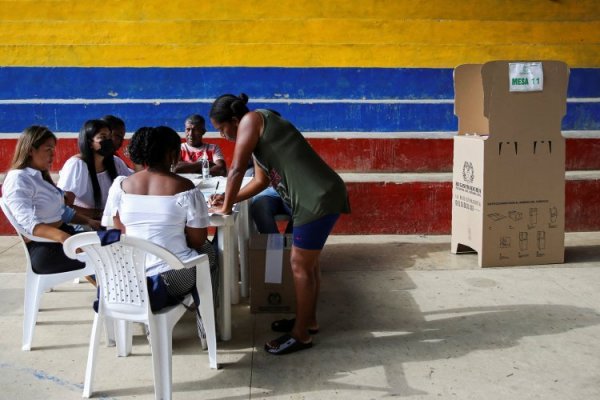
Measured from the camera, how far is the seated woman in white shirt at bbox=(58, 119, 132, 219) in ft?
13.8

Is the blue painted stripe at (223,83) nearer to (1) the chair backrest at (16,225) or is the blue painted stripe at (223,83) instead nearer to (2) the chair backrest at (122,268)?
(1) the chair backrest at (16,225)

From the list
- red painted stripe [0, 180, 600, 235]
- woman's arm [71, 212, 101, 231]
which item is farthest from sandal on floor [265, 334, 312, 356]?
red painted stripe [0, 180, 600, 235]

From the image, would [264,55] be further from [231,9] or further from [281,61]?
[231,9]

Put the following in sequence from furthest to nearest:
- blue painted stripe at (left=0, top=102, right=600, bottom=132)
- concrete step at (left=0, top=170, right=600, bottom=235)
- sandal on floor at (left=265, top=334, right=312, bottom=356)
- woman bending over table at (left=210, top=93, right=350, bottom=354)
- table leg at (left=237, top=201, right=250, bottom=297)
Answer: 1. blue painted stripe at (left=0, top=102, right=600, bottom=132)
2. concrete step at (left=0, top=170, right=600, bottom=235)
3. table leg at (left=237, top=201, right=250, bottom=297)
4. sandal on floor at (left=265, top=334, right=312, bottom=356)
5. woman bending over table at (left=210, top=93, right=350, bottom=354)

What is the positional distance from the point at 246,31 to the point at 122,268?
436 cm

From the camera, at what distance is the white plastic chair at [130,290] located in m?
2.83

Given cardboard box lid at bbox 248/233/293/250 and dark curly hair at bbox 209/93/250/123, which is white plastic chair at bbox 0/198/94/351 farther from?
dark curly hair at bbox 209/93/250/123

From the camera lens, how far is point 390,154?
6.45 metres

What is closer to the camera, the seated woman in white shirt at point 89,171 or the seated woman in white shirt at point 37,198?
the seated woman in white shirt at point 37,198

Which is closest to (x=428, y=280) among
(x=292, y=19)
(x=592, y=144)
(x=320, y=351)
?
(x=320, y=351)

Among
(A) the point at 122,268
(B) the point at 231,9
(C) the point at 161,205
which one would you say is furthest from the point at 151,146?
(B) the point at 231,9

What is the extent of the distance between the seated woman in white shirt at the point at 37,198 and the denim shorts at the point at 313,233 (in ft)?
3.84

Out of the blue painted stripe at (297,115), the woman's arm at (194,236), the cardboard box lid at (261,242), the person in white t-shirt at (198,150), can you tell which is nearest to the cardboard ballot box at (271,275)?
the cardboard box lid at (261,242)

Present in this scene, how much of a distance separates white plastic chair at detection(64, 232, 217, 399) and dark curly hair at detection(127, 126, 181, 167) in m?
0.45
